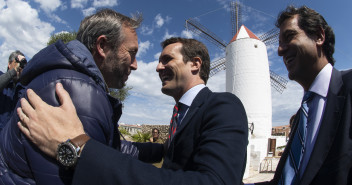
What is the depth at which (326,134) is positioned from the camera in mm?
1264

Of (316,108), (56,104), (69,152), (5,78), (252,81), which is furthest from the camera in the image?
(252,81)

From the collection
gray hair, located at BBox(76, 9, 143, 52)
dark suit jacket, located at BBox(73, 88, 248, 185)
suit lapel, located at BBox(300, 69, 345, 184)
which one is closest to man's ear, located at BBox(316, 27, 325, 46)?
suit lapel, located at BBox(300, 69, 345, 184)

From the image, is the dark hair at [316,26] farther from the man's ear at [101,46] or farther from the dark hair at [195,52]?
the man's ear at [101,46]

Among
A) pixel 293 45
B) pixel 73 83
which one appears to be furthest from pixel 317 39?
pixel 73 83

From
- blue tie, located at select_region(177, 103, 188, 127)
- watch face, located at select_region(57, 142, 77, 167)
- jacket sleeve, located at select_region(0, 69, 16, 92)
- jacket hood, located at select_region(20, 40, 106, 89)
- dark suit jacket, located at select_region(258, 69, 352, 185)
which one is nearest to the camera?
watch face, located at select_region(57, 142, 77, 167)

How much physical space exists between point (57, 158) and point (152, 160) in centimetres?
137

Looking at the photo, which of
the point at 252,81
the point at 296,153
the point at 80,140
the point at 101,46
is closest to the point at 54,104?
the point at 80,140

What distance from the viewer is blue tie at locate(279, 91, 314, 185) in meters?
1.50

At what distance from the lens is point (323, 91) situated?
1.49 m

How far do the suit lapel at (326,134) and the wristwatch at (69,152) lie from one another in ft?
4.38

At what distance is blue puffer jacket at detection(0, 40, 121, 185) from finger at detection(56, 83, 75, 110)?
0.04 metres

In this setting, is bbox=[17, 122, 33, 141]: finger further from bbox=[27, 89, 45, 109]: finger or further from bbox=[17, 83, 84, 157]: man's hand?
bbox=[27, 89, 45, 109]: finger

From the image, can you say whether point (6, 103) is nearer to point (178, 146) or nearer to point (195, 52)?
point (195, 52)

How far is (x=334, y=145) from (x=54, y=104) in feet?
5.32
